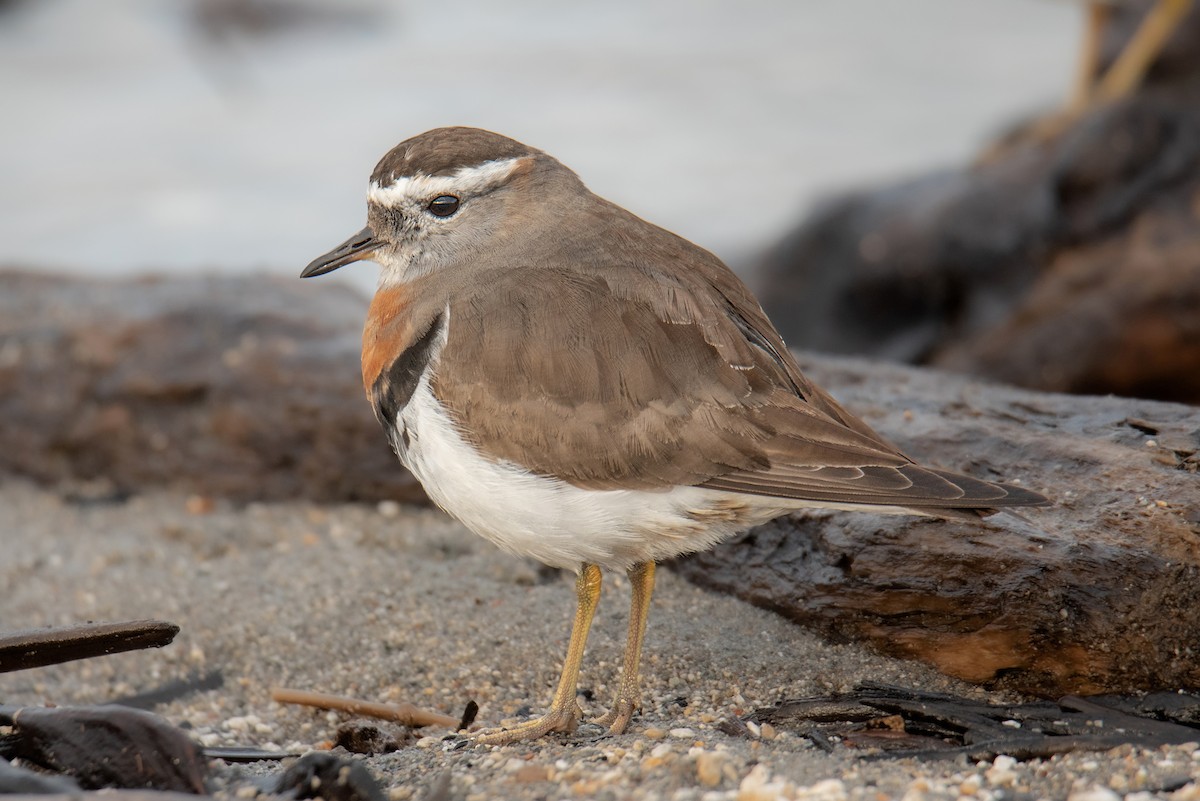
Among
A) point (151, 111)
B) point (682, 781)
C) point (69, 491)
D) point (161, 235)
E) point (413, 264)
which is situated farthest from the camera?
point (151, 111)

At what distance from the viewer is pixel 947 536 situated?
4.65m

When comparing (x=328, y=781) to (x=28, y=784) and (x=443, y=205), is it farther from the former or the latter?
(x=443, y=205)

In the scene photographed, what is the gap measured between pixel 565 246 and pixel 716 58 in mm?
16023

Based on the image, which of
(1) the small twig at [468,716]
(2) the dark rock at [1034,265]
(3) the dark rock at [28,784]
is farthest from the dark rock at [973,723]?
(2) the dark rock at [1034,265]

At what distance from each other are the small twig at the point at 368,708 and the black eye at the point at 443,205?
1.86m

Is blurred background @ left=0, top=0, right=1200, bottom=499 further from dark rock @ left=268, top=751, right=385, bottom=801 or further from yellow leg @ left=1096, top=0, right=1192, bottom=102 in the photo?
dark rock @ left=268, top=751, right=385, bottom=801

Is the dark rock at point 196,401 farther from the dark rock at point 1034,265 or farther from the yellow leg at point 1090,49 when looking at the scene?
the yellow leg at point 1090,49

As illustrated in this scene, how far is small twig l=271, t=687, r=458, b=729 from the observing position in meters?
4.77

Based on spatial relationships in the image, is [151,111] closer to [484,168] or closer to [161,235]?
[161,235]

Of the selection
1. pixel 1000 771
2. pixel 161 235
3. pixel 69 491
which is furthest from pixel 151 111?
pixel 1000 771

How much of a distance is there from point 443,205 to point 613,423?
132cm

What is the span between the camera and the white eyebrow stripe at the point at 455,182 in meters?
5.07

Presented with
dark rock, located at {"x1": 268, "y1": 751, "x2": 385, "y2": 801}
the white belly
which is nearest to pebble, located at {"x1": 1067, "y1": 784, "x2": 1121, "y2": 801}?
the white belly

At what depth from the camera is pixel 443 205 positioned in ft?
16.7
